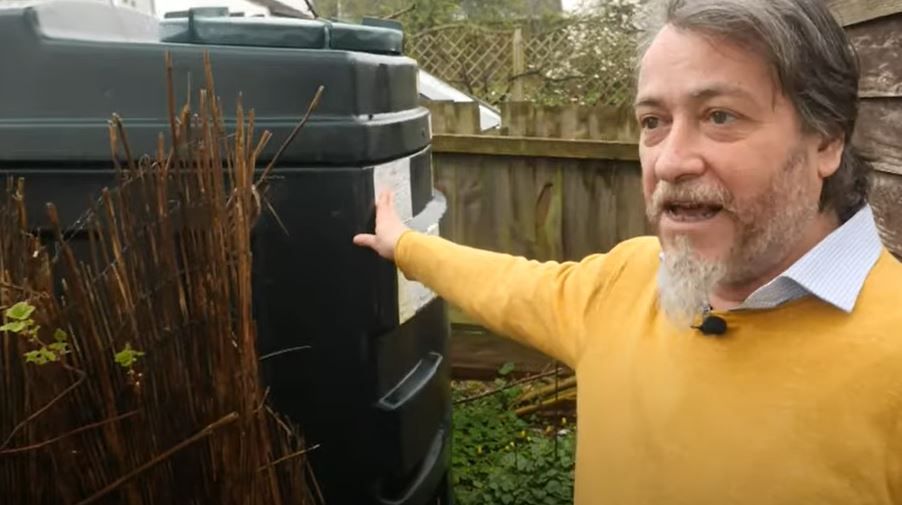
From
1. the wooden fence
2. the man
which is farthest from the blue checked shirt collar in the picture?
the wooden fence

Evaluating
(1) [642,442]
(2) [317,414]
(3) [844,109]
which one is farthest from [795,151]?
(2) [317,414]

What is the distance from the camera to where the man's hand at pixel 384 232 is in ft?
7.25

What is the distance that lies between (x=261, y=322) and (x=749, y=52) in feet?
4.28

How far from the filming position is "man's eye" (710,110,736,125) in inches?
62.1

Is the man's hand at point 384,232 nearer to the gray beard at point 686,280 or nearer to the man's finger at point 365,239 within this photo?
the man's finger at point 365,239

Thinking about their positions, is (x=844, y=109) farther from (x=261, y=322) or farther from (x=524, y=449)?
(x=524, y=449)

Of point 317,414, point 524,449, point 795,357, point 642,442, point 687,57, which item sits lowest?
point 524,449

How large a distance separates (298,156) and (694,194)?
1002mm

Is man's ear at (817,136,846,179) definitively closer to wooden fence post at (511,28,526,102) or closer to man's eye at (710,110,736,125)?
man's eye at (710,110,736,125)

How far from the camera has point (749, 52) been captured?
1.56m

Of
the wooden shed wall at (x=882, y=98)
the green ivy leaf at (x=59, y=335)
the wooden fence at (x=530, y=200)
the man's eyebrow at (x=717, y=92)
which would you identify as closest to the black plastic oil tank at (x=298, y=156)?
the green ivy leaf at (x=59, y=335)

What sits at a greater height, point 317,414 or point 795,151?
point 795,151

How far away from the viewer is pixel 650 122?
1.72m

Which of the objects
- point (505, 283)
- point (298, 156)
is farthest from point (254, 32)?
point (505, 283)
